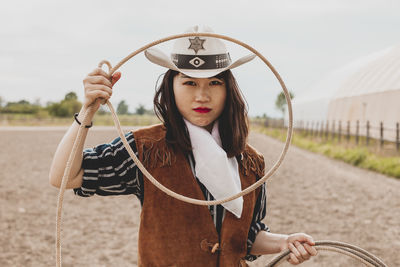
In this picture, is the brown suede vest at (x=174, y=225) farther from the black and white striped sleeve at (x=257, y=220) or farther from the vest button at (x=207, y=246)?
the black and white striped sleeve at (x=257, y=220)

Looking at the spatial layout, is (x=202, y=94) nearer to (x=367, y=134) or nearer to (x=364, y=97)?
(x=367, y=134)

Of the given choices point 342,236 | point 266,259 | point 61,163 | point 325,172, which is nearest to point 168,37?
point 61,163

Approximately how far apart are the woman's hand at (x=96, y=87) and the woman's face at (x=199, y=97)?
29 cm

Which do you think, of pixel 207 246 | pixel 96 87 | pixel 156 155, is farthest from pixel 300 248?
pixel 96 87

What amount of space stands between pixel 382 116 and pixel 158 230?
14786 mm

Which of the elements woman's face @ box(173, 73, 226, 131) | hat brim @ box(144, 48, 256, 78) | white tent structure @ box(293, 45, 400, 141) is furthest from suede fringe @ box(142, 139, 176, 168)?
white tent structure @ box(293, 45, 400, 141)

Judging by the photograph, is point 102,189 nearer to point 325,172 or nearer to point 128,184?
point 128,184

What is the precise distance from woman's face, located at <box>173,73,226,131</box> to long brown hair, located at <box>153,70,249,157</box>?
1.1 inches

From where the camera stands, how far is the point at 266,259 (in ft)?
12.7

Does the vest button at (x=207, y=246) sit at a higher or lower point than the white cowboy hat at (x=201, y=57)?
lower

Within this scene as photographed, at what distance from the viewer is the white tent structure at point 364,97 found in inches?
567

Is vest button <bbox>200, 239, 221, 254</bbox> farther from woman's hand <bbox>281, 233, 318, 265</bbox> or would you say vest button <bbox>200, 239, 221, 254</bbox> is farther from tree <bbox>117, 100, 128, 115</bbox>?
tree <bbox>117, 100, 128, 115</bbox>

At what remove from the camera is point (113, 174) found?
1.49 metres

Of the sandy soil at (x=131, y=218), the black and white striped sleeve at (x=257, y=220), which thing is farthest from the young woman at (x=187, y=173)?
the sandy soil at (x=131, y=218)
